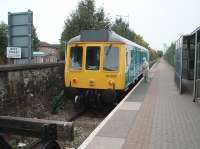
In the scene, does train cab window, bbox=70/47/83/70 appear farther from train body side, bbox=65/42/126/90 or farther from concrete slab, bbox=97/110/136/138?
concrete slab, bbox=97/110/136/138

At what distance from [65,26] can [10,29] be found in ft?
63.9

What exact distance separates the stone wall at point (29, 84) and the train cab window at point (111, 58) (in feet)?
8.23

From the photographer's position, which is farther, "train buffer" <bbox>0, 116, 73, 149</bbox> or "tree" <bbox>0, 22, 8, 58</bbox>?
"tree" <bbox>0, 22, 8, 58</bbox>

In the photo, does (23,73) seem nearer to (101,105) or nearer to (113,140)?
(101,105)

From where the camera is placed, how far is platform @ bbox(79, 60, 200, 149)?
7.25m

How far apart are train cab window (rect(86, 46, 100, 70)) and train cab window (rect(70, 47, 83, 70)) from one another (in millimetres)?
305

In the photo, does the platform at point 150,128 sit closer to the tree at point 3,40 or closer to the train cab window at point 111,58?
the train cab window at point 111,58

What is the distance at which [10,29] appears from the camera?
10.0 m

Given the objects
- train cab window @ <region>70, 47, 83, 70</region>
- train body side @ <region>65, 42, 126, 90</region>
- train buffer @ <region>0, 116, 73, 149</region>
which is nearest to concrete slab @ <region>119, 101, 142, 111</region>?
train body side @ <region>65, 42, 126, 90</region>

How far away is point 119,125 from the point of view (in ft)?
30.3

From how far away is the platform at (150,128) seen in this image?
725cm

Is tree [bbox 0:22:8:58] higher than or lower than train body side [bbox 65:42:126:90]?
higher

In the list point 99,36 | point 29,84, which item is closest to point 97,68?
point 99,36

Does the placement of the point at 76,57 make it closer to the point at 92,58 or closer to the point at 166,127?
the point at 92,58
